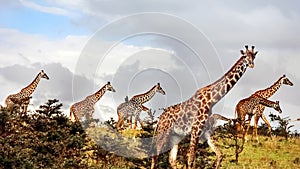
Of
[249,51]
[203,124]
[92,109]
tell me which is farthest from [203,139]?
[92,109]

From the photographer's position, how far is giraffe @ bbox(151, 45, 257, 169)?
15805mm

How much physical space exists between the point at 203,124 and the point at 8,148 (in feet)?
17.7

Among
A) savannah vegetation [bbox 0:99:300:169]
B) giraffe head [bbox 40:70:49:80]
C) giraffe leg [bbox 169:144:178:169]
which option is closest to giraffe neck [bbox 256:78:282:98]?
savannah vegetation [bbox 0:99:300:169]

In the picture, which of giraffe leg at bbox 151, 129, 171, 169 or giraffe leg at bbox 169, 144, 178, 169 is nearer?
giraffe leg at bbox 169, 144, 178, 169

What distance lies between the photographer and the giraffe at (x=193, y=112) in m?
15.8

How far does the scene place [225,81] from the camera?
53.5 feet

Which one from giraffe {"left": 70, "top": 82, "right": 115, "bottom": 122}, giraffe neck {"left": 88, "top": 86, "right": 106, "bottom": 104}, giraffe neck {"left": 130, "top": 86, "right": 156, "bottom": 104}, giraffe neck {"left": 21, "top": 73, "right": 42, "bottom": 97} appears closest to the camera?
giraffe {"left": 70, "top": 82, "right": 115, "bottom": 122}

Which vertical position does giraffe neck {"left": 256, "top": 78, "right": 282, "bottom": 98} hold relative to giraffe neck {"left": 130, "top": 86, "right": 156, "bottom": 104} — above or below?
above

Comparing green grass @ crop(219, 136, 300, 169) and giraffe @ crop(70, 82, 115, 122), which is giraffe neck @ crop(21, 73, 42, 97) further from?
green grass @ crop(219, 136, 300, 169)

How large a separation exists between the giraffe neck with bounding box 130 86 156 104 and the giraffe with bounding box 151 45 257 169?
497 inches

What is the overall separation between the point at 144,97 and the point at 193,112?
1374 cm

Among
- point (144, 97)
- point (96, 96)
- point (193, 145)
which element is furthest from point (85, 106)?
point (193, 145)

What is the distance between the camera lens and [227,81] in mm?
16297

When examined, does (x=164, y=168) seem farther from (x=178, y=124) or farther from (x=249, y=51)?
(x=249, y=51)
